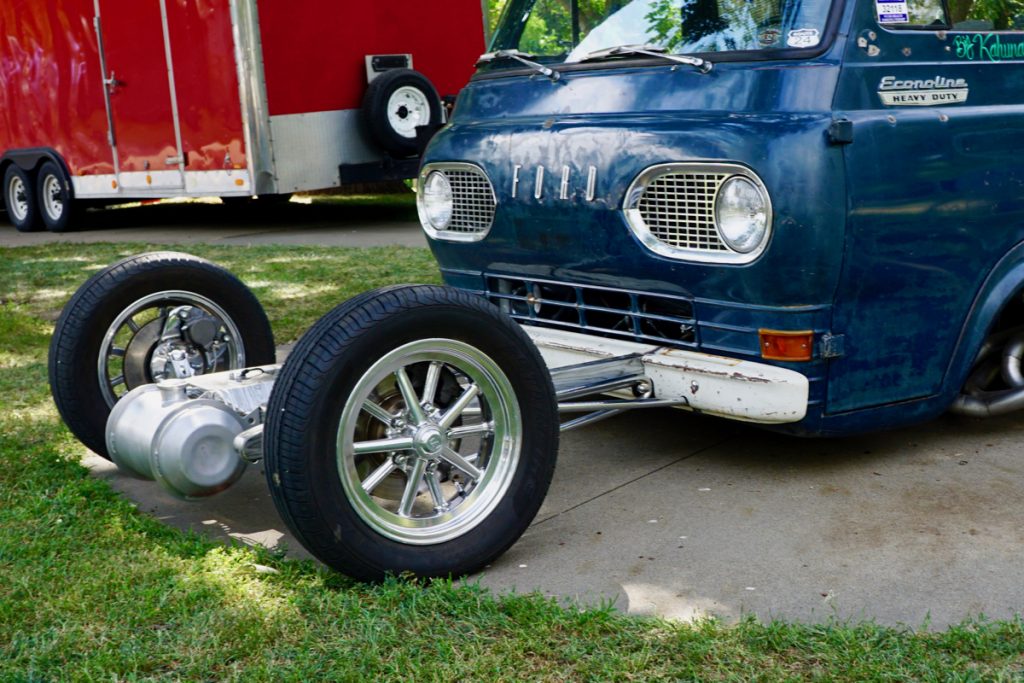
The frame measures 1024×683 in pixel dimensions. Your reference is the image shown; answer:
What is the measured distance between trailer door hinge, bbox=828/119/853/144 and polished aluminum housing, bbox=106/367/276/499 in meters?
1.96

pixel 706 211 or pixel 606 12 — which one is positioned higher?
pixel 606 12

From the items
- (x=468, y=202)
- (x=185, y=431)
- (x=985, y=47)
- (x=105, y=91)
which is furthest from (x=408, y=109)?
(x=185, y=431)

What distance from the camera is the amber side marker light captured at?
12.7 ft

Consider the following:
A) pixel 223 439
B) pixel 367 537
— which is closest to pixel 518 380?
pixel 367 537

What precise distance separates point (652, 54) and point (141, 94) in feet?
29.6

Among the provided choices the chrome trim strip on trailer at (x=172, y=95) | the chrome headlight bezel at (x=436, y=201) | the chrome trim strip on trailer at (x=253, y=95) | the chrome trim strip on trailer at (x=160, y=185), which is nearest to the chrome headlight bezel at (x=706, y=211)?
the chrome headlight bezel at (x=436, y=201)

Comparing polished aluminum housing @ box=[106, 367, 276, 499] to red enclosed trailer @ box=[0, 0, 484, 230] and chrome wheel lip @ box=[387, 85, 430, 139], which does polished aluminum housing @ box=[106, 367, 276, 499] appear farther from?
chrome wheel lip @ box=[387, 85, 430, 139]

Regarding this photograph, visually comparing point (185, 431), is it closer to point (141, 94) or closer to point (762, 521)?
point (762, 521)

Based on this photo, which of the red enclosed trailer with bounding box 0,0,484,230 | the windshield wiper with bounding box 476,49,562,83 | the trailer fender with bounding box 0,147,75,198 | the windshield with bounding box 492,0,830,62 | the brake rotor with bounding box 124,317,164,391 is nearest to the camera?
the windshield with bounding box 492,0,830,62

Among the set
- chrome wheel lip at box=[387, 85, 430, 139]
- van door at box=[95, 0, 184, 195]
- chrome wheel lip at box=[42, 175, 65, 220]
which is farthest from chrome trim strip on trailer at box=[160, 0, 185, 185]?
chrome wheel lip at box=[42, 175, 65, 220]

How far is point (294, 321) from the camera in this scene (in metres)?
7.30

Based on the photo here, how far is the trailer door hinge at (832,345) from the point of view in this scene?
12.7ft

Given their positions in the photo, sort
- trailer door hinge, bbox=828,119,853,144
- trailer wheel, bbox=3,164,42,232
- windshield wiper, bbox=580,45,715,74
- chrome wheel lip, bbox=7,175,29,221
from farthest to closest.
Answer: chrome wheel lip, bbox=7,175,29,221 < trailer wheel, bbox=3,164,42,232 < windshield wiper, bbox=580,45,715,74 < trailer door hinge, bbox=828,119,853,144

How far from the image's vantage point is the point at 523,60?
15.7 ft
